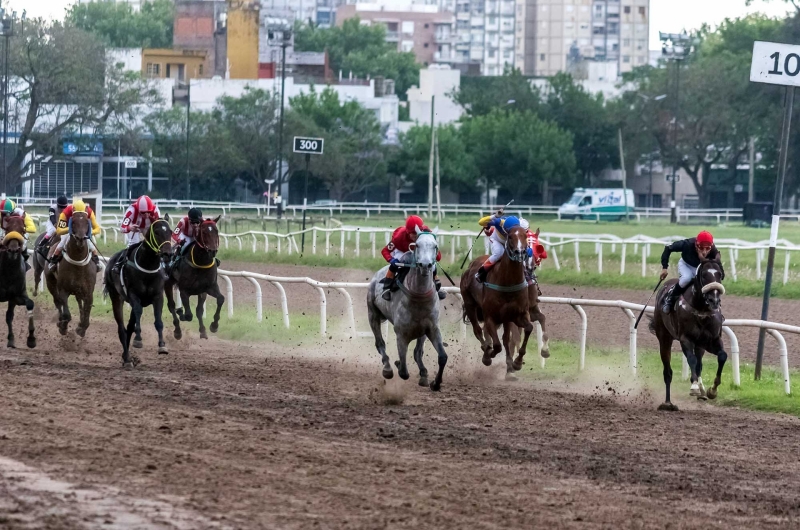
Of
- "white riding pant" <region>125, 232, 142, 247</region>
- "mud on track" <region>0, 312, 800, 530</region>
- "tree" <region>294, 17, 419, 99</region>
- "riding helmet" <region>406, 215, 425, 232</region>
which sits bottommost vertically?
"mud on track" <region>0, 312, 800, 530</region>

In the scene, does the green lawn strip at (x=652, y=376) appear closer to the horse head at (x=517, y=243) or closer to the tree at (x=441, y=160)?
the horse head at (x=517, y=243)

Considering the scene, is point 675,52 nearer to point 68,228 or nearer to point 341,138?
point 341,138

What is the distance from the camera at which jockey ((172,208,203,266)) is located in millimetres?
16984

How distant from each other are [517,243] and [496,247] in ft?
2.58

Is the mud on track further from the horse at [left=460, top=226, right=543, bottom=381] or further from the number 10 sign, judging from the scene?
the number 10 sign

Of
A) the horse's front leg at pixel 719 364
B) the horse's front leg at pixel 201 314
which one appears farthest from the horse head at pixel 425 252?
the horse's front leg at pixel 201 314

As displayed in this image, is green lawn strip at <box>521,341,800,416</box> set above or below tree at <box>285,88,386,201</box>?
below

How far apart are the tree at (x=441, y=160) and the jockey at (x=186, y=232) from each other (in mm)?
50345

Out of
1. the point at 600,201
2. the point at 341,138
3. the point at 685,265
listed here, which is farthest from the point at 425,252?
the point at 341,138

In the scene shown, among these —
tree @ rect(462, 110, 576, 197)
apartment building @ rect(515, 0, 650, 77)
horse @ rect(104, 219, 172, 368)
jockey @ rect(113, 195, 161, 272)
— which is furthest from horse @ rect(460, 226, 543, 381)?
apartment building @ rect(515, 0, 650, 77)

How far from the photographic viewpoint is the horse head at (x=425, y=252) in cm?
1173

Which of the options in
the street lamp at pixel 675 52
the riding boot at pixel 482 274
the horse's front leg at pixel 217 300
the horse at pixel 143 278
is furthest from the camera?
the street lamp at pixel 675 52

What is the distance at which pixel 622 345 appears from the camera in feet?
53.0

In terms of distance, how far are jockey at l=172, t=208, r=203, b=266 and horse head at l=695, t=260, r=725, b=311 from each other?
7.20 meters
